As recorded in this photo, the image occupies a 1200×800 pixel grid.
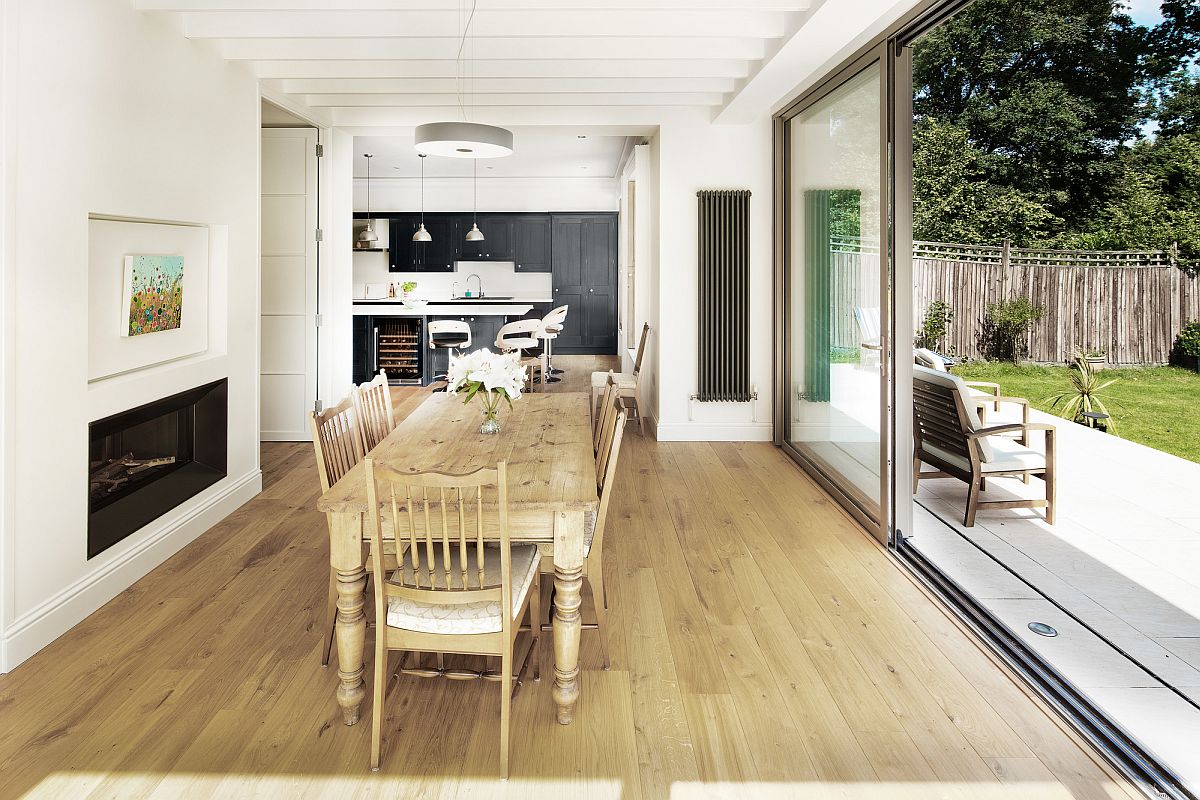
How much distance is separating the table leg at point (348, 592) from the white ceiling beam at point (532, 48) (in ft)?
10.2

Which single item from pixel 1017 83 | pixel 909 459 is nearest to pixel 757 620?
pixel 909 459

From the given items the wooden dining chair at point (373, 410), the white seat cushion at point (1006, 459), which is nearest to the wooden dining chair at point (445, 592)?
the wooden dining chair at point (373, 410)

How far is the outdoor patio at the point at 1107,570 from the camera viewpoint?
8.45ft

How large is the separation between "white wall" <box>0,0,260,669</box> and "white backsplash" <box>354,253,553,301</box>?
27.7ft

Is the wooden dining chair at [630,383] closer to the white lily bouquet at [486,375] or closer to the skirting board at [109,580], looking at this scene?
the skirting board at [109,580]

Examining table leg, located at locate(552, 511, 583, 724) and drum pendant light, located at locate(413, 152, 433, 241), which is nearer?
table leg, located at locate(552, 511, 583, 724)

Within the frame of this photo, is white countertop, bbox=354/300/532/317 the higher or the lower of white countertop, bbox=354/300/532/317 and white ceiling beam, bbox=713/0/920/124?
the lower

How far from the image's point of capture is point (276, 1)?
3.64 m

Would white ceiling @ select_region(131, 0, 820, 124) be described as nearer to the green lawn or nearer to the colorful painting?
the colorful painting

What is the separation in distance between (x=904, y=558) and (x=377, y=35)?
3780 millimetres

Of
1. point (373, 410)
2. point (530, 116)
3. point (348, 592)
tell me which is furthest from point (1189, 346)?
point (530, 116)

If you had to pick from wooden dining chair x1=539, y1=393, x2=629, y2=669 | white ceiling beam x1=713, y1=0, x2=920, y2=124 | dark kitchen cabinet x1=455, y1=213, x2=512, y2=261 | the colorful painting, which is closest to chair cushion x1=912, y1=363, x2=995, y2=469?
white ceiling beam x1=713, y1=0, x2=920, y2=124

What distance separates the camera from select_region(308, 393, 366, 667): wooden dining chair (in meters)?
2.75

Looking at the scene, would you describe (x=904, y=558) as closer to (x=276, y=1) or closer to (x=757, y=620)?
(x=757, y=620)
